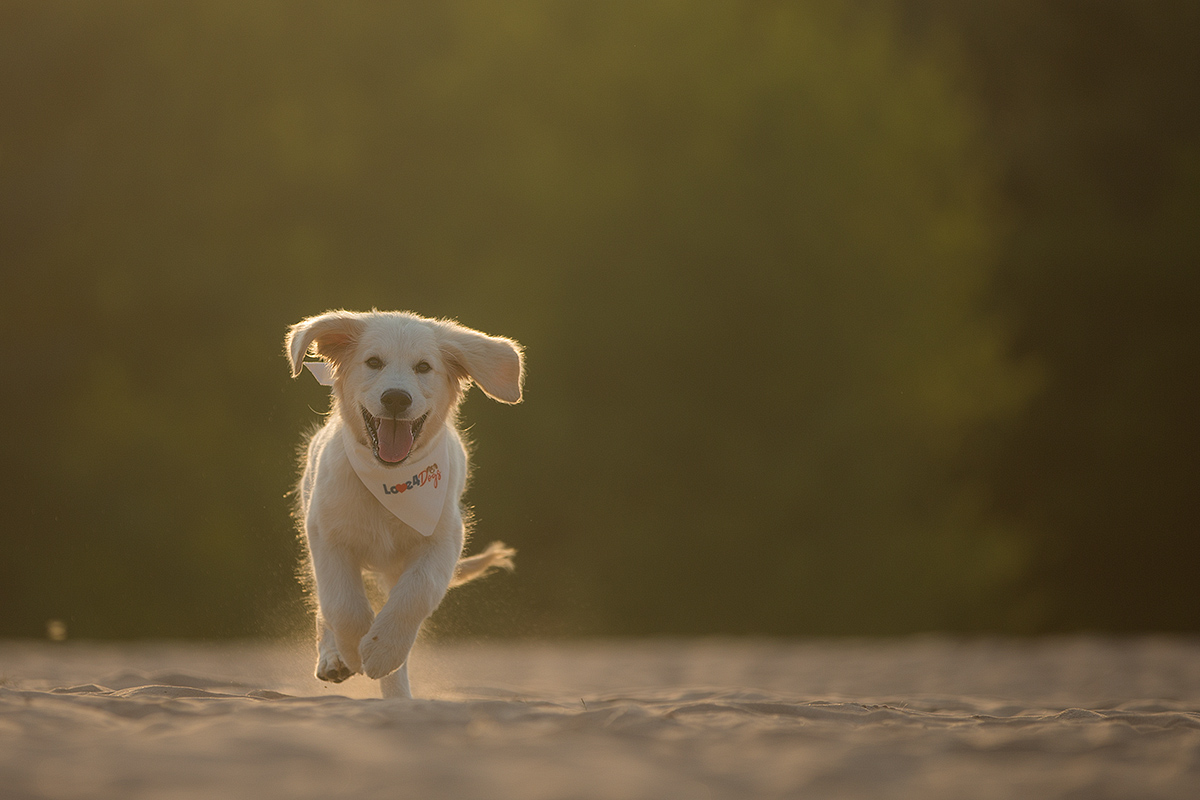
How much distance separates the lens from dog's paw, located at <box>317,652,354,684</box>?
5383 millimetres

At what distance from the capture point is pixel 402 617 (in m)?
5.12

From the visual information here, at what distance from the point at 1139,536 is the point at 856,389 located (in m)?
5.95

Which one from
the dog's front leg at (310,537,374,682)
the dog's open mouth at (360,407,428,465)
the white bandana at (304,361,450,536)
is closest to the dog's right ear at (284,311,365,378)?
the white bandana at (304,361,450,536)

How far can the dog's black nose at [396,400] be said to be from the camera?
210 inches

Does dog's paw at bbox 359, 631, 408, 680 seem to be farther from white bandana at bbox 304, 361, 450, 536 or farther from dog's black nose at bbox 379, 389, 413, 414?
dog's black nose at bbox 379, 389, 413, 414

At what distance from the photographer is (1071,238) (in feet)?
70.7

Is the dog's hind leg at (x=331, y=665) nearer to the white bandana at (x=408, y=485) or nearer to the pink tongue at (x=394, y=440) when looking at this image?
the white bandana at (x=408, y=485)

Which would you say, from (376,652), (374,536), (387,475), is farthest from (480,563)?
(376,652)

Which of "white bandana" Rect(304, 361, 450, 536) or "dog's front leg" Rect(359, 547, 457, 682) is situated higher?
"white bandana" Rect(304, 361, 450, 536)

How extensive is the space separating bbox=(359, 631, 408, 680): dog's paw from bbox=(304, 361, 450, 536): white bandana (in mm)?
640

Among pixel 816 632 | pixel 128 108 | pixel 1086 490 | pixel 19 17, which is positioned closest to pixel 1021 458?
pixel 1086 490

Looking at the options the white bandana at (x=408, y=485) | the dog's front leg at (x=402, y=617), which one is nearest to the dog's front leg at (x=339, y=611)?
the dog's front leg at (x=402, y=617)

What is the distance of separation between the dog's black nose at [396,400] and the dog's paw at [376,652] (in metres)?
0.95

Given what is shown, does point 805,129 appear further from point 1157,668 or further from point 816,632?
point 1157,668
